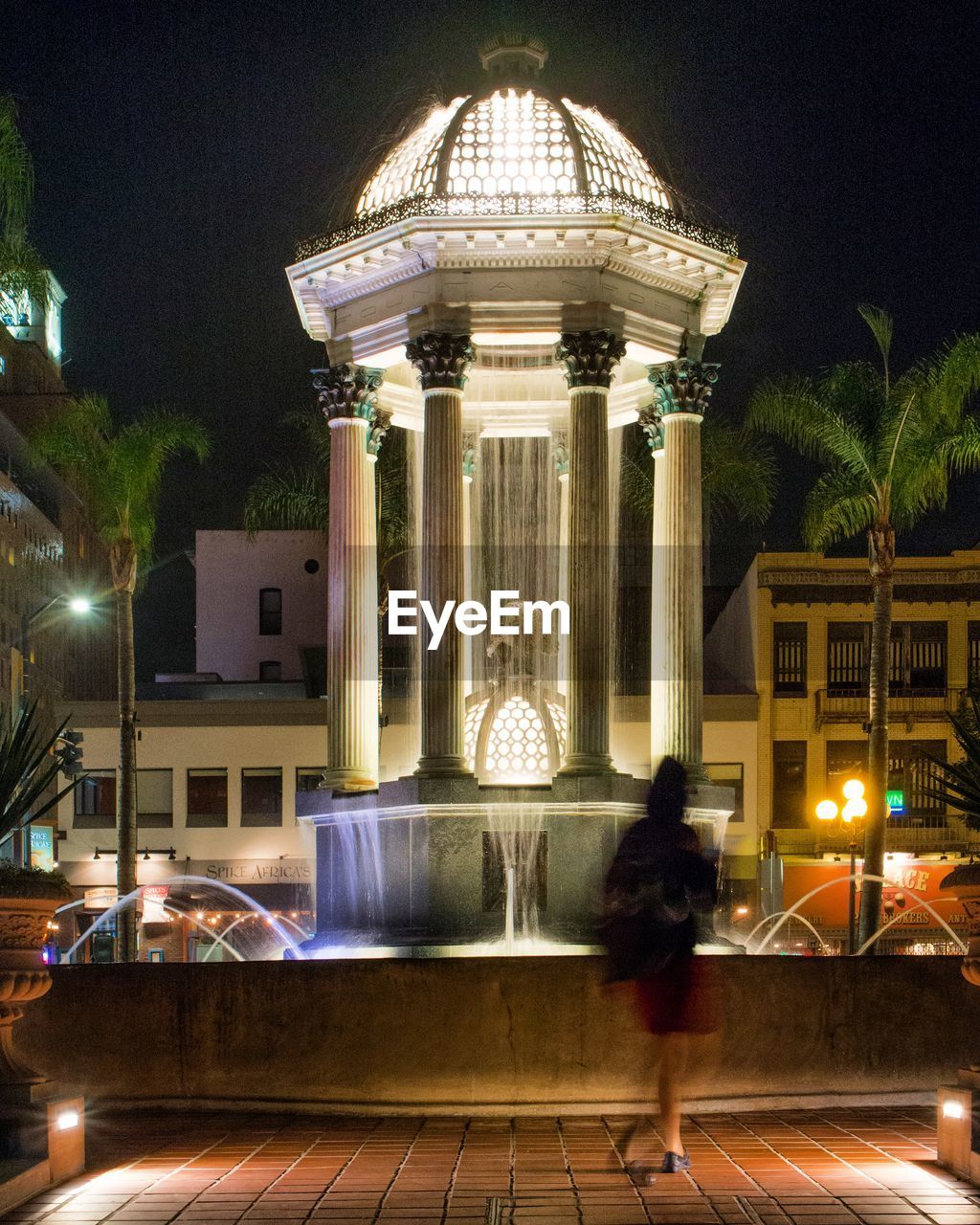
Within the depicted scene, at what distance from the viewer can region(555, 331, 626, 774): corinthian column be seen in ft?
72.5

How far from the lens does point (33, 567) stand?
63.1m

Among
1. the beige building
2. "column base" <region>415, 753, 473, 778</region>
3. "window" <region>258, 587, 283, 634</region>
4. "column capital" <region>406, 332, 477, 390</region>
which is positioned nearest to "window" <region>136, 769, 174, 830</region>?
"window" <region>258, 587, 283, 634</region>

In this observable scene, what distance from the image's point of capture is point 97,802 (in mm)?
55344

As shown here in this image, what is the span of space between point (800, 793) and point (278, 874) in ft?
51.2

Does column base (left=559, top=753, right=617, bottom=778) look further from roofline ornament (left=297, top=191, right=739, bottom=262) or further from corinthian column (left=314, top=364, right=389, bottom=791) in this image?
roofline ornament (left=297, top=191, right=739, bottom=262)

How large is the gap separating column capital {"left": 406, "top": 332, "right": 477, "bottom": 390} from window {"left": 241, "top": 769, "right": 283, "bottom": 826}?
3182 cm

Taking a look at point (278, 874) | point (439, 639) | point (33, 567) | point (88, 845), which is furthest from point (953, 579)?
point (439, 639)

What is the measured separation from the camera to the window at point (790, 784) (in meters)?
53.0

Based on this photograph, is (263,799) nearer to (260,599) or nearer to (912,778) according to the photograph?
(260,599)

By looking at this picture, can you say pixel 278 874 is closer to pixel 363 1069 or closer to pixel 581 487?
pixel 581 487

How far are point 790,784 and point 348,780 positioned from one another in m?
31.8

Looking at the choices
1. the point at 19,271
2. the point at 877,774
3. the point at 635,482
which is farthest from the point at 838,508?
the point at 19,271

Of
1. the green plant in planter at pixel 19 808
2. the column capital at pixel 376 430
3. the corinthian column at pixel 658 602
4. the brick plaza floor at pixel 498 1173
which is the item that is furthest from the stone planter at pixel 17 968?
the column capital at pixel 376 430

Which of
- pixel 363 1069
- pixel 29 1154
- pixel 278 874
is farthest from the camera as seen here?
pixel 278 874
